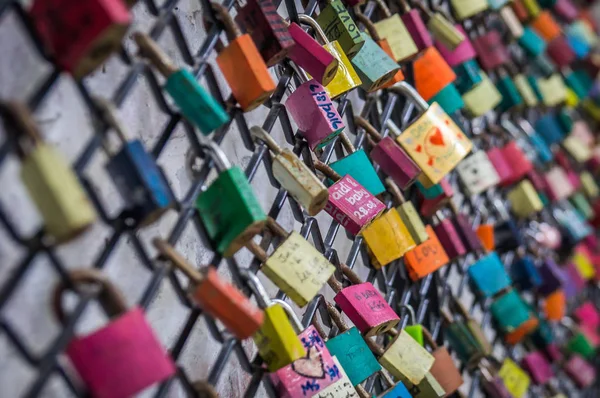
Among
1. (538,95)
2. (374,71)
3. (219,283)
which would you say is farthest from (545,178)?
(219,283)

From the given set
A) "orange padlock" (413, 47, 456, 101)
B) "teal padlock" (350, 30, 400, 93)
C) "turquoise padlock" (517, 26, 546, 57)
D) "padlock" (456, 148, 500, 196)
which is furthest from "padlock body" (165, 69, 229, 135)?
"turquoise padlock" (517, 26, 546, 57)

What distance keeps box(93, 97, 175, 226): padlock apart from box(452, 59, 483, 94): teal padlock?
0.82 meters

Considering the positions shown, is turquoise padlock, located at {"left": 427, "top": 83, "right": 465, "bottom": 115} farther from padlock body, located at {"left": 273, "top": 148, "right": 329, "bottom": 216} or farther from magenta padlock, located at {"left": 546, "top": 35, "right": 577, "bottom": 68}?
magenta padlock, located at {"left": 546, "top": 35, "right": 577, "bottom": 68}

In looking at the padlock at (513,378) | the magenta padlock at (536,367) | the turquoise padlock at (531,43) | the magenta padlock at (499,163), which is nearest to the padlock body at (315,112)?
the magenta padlock at (499,163)

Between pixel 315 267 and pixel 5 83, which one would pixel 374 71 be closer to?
pixel 315 267

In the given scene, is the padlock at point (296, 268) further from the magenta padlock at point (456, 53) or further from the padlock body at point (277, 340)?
the magenta padlock at point (456, 53)

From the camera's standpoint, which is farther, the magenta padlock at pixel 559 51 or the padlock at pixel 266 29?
the magenta padlock at pixel 559 51

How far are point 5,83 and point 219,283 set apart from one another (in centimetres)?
24

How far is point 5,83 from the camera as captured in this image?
57cm

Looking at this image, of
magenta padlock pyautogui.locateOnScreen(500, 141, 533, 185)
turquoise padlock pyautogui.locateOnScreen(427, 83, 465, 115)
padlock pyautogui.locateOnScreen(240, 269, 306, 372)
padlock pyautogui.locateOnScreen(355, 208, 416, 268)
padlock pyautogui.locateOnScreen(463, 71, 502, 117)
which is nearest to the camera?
padlock pyautogui.locateOnScreen(240, 269, 306, 372)

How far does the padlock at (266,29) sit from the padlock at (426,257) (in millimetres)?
416

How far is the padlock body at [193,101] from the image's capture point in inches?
25.6

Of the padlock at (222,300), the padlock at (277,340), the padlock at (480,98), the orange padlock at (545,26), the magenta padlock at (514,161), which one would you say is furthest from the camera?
the orange padlock at (545,26)

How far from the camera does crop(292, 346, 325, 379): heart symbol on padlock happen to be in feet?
2.50
